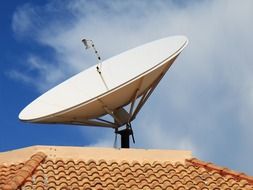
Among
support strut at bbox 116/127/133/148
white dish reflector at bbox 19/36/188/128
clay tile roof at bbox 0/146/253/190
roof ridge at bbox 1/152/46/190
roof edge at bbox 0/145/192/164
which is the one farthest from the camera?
support strut at bbox 116/127/133/148

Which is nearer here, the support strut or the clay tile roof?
the clay tile roof

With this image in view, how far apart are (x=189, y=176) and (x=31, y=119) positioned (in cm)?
434

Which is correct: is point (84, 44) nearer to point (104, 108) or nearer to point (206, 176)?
point (104, 108)

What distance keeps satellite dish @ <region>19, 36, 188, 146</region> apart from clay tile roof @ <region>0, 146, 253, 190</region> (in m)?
0.99

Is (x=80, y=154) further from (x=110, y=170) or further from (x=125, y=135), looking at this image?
(x=125, y=135)

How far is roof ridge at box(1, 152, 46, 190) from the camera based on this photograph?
38.3ft

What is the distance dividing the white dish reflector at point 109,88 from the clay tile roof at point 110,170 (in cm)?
98

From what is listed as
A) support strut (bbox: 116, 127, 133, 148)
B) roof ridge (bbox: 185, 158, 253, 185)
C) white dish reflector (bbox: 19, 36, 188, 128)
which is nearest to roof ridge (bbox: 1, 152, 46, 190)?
white dish reflector (bbox: 19, 36, 188, 128)

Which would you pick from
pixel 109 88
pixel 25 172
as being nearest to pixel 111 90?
pixel 109 88

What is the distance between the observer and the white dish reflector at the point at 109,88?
13.8m

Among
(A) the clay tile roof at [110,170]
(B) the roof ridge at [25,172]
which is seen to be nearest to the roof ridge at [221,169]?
(A) the clay tile roof at [110,170]

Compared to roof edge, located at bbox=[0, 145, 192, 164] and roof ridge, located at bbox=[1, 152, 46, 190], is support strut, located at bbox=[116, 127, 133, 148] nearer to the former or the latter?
roof edge, located at bbox=[0, 145, 192, 164]

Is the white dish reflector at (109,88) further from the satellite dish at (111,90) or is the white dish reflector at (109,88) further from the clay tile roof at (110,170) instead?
the clay tile roof at (110,170)

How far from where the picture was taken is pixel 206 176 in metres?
13.9
